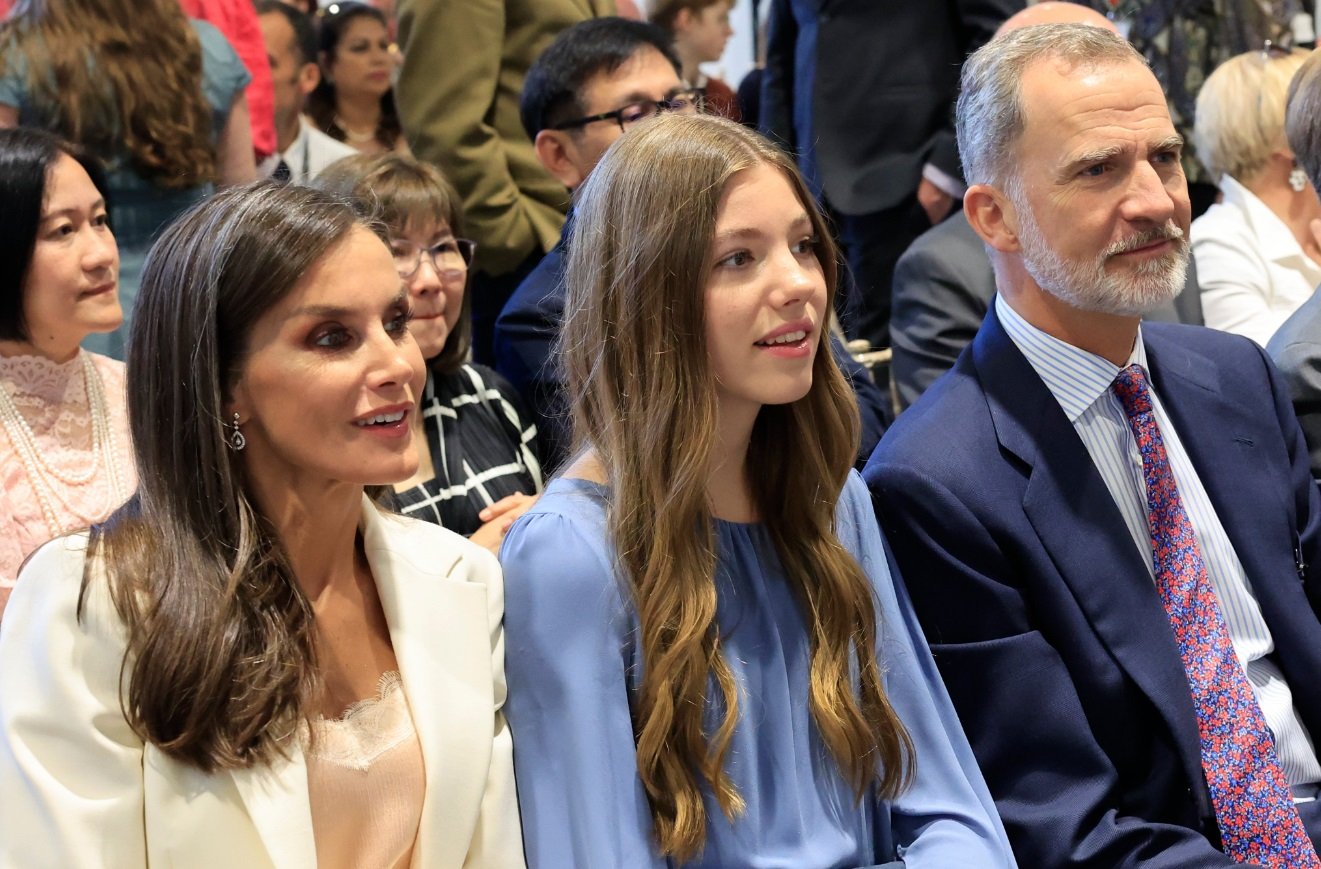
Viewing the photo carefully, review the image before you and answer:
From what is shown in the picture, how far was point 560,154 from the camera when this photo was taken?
12.2ft

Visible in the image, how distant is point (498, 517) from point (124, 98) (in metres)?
1.44

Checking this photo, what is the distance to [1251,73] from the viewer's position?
4.15 metres

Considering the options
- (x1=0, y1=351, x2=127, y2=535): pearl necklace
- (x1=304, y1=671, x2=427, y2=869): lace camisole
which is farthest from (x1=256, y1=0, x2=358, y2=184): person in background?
(x1=304, y1=671, x2=427, y2=869): lace camisole

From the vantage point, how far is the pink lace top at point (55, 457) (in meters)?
2.71

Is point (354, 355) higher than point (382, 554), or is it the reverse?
point (354, 355)

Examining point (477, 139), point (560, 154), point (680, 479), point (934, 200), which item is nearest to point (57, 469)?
point (680, 479)

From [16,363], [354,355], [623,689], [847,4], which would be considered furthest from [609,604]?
[847,4]

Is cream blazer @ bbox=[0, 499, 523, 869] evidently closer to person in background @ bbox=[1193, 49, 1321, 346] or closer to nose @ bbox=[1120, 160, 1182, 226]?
nose @ bbox=[1120, 160, 1182, 226]

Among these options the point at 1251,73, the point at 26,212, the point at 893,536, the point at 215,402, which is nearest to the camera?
the point at 215,402

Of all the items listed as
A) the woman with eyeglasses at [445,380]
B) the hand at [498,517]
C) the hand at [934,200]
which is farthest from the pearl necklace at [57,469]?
the hand at [934,200]

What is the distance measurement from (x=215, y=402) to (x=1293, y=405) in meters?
1.93

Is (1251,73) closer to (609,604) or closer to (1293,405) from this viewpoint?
(1293,405)

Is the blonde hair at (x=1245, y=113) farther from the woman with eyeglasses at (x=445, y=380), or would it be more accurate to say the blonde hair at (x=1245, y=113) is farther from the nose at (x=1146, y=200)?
the woman with eyeglasses at (x=445, y=380)

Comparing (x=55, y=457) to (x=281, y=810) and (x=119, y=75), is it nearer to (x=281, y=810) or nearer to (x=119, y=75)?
(x=119, y=75)
